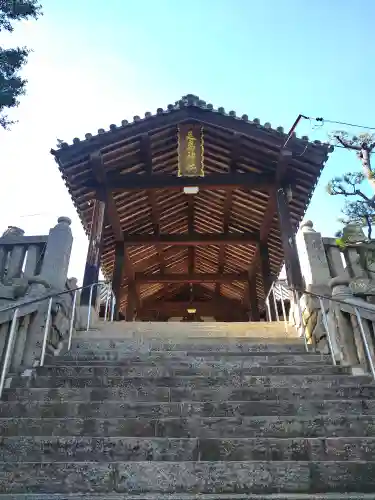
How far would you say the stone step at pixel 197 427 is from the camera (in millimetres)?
3807

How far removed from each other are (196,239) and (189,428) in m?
9.73

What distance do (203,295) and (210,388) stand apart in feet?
46.5

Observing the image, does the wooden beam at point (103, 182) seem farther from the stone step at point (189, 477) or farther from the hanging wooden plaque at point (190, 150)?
the stone step at point (189, 477)

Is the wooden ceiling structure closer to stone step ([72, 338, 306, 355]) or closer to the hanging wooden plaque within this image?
the hanging wooden plaque

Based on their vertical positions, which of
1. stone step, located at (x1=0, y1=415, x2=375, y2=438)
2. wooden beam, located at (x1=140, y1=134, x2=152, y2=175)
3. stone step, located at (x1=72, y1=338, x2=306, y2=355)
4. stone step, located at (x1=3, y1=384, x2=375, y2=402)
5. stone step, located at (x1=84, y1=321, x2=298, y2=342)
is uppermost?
wooden beam, located at (x1=140, y1=134, x2=152, y2=175)

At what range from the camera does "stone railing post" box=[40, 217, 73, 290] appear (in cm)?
685

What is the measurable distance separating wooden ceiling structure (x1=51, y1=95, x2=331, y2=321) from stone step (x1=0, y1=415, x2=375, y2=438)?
5.48 meters

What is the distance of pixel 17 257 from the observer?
7023 mm

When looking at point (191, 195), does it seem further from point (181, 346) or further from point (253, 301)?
point (181, 346)

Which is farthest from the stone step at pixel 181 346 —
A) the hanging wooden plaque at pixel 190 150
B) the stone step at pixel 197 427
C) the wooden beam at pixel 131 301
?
the wooden beam at pixel 131 301

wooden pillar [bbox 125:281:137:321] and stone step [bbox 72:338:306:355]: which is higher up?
wooden pillar [bbox 125:281:137:321]

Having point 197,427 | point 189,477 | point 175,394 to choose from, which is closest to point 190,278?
point 175,394

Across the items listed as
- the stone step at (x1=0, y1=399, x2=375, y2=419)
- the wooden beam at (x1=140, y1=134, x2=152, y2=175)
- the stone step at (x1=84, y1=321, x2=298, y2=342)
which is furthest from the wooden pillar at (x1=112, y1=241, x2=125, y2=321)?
the stone step at (x1=0, y1=399, x2=375, y2=419)

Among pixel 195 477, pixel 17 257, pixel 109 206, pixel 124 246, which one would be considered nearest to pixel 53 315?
pixel 17 257
